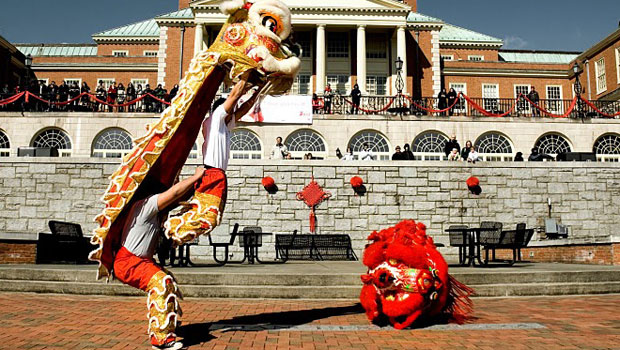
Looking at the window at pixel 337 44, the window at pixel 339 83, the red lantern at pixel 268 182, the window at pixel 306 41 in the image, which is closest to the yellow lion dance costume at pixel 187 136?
the red lantern at pixel 268 182

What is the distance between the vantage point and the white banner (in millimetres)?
21438

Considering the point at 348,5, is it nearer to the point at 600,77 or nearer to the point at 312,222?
the point at 600,77

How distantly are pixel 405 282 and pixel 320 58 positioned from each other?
37437 millimetres

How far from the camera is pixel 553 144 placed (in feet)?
79.8

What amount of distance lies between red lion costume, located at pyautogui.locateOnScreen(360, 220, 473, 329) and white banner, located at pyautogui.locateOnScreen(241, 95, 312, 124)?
1594 cm

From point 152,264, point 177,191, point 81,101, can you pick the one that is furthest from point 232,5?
point 81,101

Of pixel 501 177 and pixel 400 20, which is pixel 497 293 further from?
pixel 400 20

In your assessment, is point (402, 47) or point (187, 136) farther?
point (402, 47)

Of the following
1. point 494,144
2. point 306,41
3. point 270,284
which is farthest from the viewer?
point 306,41

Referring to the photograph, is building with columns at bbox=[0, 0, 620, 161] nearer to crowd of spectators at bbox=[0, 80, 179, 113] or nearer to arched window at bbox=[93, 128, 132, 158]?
arched window at bbox=[93, 128, 132, 158]

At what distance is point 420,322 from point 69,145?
21939 millimetres

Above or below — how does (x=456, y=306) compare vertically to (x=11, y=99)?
below

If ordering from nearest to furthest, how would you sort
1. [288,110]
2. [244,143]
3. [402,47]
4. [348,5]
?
[288,110] < [244,143] < [402,47] < [348,5]

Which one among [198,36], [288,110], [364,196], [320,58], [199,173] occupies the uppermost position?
[198,36]
